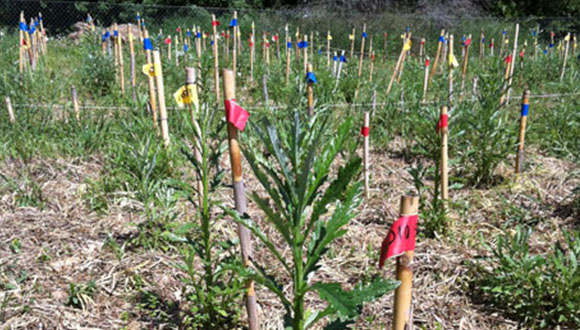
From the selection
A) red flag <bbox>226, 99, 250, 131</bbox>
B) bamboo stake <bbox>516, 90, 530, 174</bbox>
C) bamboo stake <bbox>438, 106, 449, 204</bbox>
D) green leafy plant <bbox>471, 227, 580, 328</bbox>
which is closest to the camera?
red flag <bbox>226, 99, 250, 131</bbox>

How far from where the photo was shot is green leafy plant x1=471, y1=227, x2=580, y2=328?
1947mm

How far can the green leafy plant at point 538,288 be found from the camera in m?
1.95

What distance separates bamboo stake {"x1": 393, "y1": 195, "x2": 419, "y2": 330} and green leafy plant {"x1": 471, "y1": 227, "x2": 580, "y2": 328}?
92 centimetres

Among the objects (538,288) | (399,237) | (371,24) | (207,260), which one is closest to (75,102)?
(207,260)

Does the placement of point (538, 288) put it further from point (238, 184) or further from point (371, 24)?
point (371, 24)

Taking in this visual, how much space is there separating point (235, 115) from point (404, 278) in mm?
764

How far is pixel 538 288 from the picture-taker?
202 cm

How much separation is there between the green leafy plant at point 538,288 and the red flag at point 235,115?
1.38 m

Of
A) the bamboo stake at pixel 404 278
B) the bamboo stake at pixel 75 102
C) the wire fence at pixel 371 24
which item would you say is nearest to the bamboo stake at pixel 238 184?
the bamboo stake at pixel 404 278

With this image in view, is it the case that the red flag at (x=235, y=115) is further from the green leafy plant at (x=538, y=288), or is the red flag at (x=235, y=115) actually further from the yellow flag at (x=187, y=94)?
the green leafy plant at (x=538, y=288)

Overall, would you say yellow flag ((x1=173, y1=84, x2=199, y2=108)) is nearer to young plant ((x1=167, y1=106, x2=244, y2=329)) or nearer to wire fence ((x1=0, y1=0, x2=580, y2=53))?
young plant ((x1=167, y1=106, x2=244, y2=329))

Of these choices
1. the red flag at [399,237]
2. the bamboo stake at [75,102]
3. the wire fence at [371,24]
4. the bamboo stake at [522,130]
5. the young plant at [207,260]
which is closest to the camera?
the red flag at [399,237]

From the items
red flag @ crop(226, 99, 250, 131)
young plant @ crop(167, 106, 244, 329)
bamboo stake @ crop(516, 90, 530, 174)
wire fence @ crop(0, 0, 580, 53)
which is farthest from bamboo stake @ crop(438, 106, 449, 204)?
wire fence @ crop(0, 0, 580, 53)

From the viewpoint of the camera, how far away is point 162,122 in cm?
326
